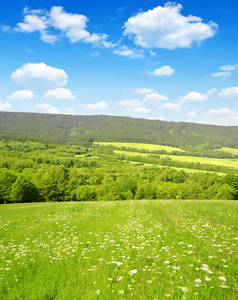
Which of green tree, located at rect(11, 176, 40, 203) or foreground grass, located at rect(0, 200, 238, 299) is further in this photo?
green tree, located at rect(11, 176, 40, 203)

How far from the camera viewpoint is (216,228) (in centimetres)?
1228

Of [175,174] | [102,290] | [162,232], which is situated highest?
[102,290]

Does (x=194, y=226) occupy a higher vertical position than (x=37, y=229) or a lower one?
higher

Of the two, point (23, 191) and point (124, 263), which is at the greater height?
point (124, 263)

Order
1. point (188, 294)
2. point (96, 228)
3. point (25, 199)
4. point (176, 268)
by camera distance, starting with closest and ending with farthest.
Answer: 1. point (188, 294)
2. point (176, 268)
3. point (96, 228)
4. point (25, 199)

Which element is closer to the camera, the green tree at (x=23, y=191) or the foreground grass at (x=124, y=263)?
the foreground grass at (x=124, y=263)

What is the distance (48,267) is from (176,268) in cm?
556

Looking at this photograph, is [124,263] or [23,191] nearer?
[124,263]

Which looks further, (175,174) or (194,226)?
(175,174)

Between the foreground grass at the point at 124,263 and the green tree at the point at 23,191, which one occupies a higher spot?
the foreground grass at the point at 124,263

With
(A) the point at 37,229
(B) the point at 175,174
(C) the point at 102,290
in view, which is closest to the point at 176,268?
(C) the point at 102,290

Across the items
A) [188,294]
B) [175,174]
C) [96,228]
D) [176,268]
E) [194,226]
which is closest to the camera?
[188,294]

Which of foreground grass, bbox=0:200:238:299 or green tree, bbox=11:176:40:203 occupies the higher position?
foreground grass, bbox=0:200:238:299

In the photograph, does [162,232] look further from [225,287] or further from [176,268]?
[225,287]
